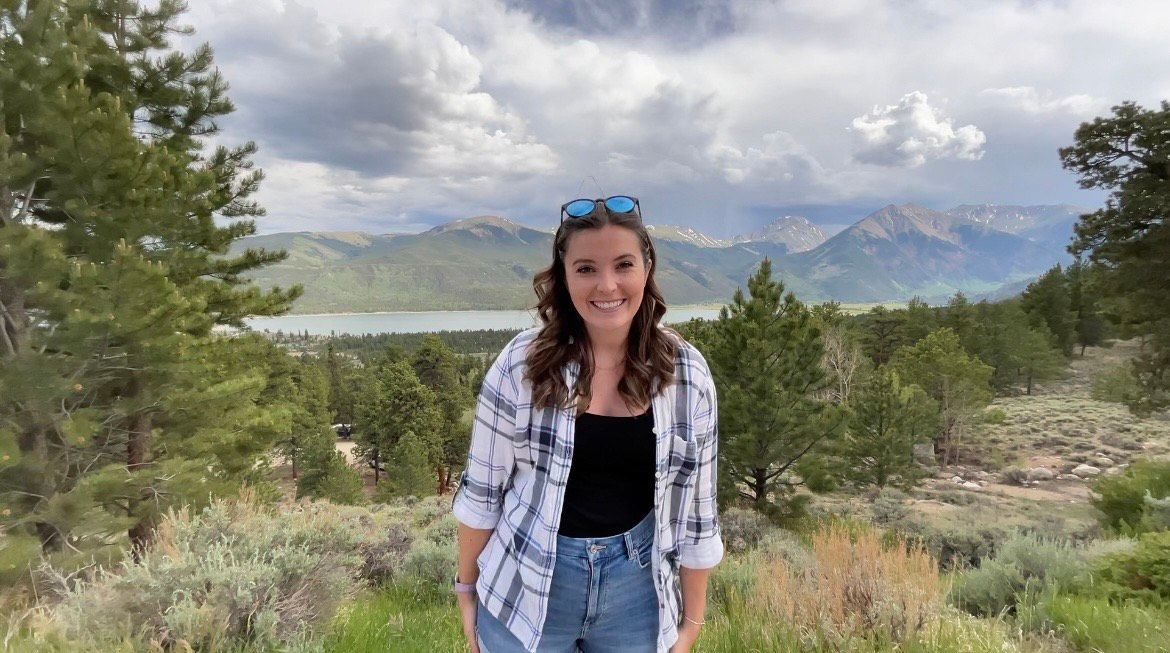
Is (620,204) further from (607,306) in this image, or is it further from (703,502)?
(703,502)

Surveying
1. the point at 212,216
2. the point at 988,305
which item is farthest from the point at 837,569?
the point at 988,305

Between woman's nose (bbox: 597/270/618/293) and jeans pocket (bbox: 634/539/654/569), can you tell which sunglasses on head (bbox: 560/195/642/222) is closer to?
woman's nose (bbox: 597/270/618/293)

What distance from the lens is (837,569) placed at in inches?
109

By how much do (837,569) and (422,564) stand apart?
3.92 m

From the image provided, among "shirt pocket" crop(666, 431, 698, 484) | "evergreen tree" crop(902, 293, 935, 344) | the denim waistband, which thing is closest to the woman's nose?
"shirt pocket" crop(666, 431, 698, 484)

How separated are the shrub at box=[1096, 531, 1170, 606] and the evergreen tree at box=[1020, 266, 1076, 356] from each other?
4683 cm

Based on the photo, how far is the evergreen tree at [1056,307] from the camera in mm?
39906

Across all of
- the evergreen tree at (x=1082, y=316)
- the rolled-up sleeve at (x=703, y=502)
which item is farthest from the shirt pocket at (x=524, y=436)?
the evergreen tree at (x=1082, y=316)

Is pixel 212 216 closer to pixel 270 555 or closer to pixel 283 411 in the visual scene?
pixel 283 411

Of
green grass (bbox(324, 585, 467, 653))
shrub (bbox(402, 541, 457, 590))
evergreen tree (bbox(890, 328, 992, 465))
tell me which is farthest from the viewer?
evergreen tree (bbox(890, 328, 992, 465))

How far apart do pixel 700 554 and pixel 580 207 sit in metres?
1.17

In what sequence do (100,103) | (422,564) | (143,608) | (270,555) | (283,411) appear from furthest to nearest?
(283,411) < (100,103) < (422,564) < (270,555) < (143,608)

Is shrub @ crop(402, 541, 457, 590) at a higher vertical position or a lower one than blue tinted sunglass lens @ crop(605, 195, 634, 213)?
lower

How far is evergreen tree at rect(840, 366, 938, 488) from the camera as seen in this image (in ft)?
56.6
